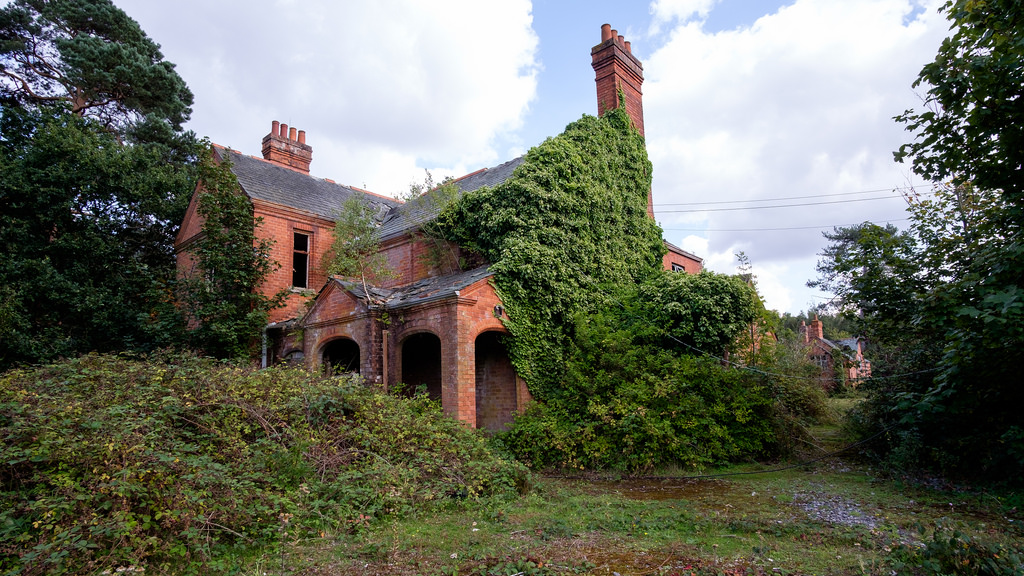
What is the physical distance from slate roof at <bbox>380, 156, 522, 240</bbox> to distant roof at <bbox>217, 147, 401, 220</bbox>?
0.94m

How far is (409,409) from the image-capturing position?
9.55m

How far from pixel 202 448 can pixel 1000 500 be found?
10974 mm

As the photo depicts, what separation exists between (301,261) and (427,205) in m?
5.37

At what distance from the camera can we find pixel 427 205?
51.6 feet

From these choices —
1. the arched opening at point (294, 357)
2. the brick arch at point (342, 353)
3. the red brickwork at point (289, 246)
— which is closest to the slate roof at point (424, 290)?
the brick arch at point (342, 353)

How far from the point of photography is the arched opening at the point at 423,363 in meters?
14.8

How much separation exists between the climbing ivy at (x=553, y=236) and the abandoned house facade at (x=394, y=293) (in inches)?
25.5

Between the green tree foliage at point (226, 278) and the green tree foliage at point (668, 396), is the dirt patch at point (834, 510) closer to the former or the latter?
the green tree foliage at point (668, 396)

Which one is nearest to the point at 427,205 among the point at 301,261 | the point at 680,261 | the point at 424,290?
the point at 424,290

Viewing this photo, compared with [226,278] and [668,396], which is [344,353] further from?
[668,396]

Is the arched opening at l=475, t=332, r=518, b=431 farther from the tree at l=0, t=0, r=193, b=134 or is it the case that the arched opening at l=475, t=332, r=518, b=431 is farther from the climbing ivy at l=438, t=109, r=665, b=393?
the tree at l=0, t=0, r=193, b=134

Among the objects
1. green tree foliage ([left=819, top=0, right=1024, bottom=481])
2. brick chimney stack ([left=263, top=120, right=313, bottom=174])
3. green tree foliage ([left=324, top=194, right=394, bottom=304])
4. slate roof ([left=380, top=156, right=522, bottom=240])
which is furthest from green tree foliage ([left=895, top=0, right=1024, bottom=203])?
brick chimney stack ([left=263, top=120, right=313, bottom=174])

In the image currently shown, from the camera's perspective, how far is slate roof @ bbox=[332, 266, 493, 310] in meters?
11.6

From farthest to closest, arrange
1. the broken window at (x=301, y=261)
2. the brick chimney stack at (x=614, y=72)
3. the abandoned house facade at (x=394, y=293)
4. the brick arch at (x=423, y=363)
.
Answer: the broken window at (x=301, y=261)
the brick chimney stack at (x=614, y=72)
the brick arch at (x=423, y=363)
the abandoned house facade at (x=394, y=293)
